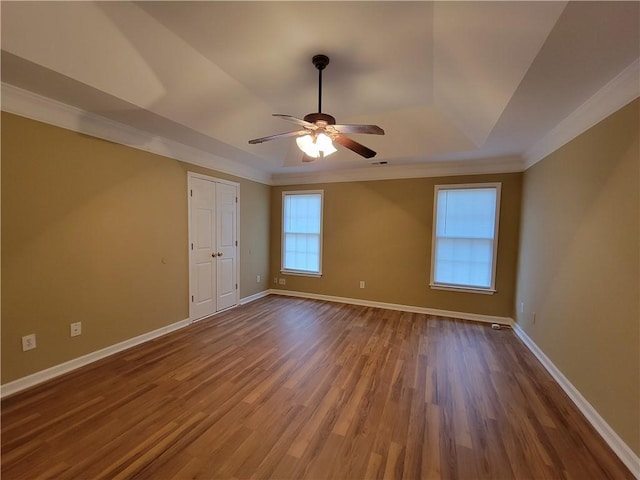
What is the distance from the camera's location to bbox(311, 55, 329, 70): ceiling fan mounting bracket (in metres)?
2.26

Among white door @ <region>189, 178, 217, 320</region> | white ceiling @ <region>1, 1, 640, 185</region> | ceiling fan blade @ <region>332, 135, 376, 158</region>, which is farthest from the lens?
white door @ <region>189, 178, 217, 320</region>

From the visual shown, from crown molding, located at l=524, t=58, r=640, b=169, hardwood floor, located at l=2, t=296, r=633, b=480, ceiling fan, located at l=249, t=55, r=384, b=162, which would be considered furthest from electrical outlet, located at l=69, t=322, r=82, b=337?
crown molding, located at l=524, t=58, r=640, b=169

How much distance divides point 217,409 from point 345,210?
12.4 feet

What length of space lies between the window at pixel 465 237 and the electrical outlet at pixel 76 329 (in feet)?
15.4

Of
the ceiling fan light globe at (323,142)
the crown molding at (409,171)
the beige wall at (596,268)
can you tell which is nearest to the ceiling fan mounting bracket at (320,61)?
the ceiling fan light globe at (323,142)

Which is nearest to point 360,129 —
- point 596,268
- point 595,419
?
point 596,268

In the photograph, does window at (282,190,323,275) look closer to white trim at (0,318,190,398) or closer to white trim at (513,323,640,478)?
white trim at (0,318,190,398)

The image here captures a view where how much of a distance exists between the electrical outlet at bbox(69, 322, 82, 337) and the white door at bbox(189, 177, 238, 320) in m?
1.34

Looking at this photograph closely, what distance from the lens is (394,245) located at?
480 cm

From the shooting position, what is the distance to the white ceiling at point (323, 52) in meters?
1.63

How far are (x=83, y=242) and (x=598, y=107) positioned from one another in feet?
15.6

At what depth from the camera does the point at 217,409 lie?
213 cm

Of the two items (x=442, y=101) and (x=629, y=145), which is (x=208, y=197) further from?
(x=629, y=145)

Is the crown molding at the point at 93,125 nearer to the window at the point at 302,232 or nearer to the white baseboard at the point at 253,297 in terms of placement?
the window at the point at 302,232
